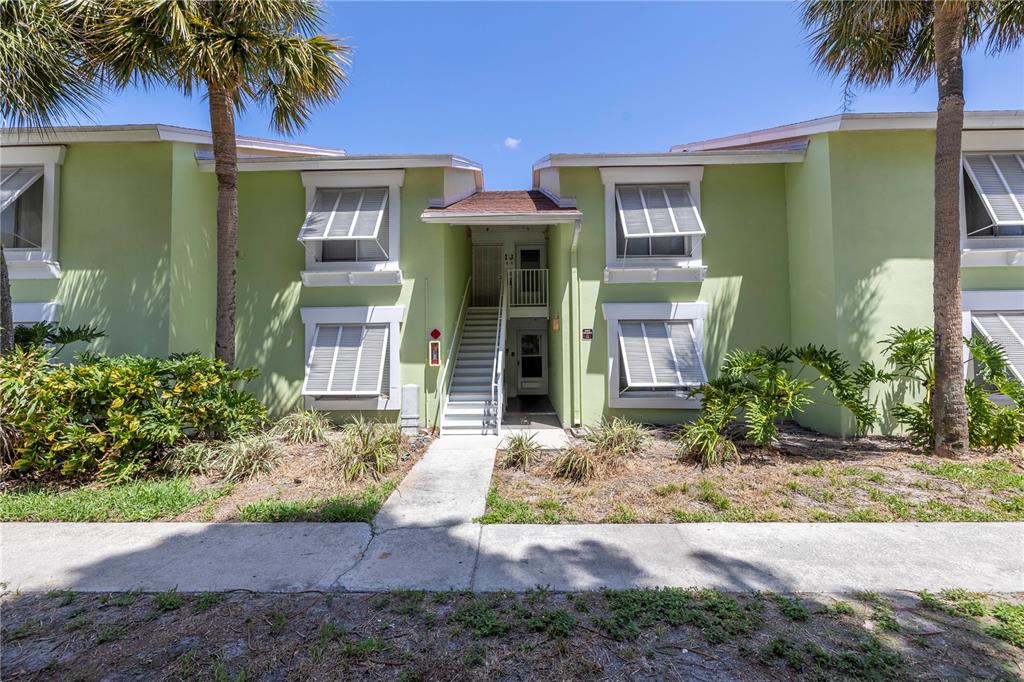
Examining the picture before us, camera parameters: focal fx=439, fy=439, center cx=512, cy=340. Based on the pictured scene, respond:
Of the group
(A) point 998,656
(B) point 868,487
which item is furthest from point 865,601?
(B) point 868,487

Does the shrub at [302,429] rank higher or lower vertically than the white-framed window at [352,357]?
lower

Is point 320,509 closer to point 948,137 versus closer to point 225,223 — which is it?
point 225,223

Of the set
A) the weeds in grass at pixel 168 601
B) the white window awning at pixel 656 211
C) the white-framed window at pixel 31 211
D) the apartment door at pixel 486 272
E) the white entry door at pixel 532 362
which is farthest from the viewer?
the apartment door at pixel 486 272

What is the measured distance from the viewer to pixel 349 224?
368 inches

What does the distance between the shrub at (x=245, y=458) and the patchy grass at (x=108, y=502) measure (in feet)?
1.28

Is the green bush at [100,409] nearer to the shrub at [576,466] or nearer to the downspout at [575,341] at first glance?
the shrub at [576,466]

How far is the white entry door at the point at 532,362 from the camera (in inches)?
543

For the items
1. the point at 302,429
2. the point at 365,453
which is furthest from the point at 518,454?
the point at 302,429

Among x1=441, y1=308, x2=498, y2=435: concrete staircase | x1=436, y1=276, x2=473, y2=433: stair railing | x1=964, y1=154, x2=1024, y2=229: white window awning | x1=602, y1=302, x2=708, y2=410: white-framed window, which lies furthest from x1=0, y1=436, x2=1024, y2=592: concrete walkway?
x1=964, y1=154, x2=1024, y2=229: white window awning

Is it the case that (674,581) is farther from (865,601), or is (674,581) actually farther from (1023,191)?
(1023,191)

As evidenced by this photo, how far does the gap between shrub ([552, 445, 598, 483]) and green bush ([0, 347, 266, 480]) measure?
5.35 meters

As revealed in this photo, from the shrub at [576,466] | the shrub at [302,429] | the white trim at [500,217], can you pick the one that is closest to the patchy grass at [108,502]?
the shrub at [302,429]

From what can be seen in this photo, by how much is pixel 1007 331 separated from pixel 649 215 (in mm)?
7062

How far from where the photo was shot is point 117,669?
278 centimetres
